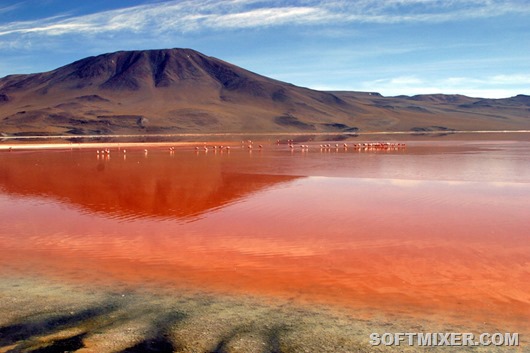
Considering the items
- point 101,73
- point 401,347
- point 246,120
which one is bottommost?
point 401,347

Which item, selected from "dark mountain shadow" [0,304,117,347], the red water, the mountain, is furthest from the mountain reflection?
the mountain

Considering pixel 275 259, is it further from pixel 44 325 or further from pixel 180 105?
pixel 180 105

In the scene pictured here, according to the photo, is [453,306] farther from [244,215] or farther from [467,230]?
[244,215]

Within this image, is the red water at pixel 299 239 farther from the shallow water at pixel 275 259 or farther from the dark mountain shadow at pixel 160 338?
the dark mountain shadow at pixel 160 338

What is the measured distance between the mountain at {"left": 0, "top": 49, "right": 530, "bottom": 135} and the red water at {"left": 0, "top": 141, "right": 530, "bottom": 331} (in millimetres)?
89620

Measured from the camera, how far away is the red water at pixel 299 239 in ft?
24.6

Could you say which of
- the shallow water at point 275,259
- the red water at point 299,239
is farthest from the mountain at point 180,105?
the shallow water at point 275,259

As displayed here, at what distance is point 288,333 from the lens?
5.84 meters

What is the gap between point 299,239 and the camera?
1051cm

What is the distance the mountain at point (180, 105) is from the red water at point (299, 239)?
294 ft

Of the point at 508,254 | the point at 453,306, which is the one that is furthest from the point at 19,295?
the point at 508,254

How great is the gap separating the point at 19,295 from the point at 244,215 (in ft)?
22.1

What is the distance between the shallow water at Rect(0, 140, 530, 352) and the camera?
20.5 ft

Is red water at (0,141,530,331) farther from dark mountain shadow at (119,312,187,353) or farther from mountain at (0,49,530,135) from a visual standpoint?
mountain at (0,49,530,135)
